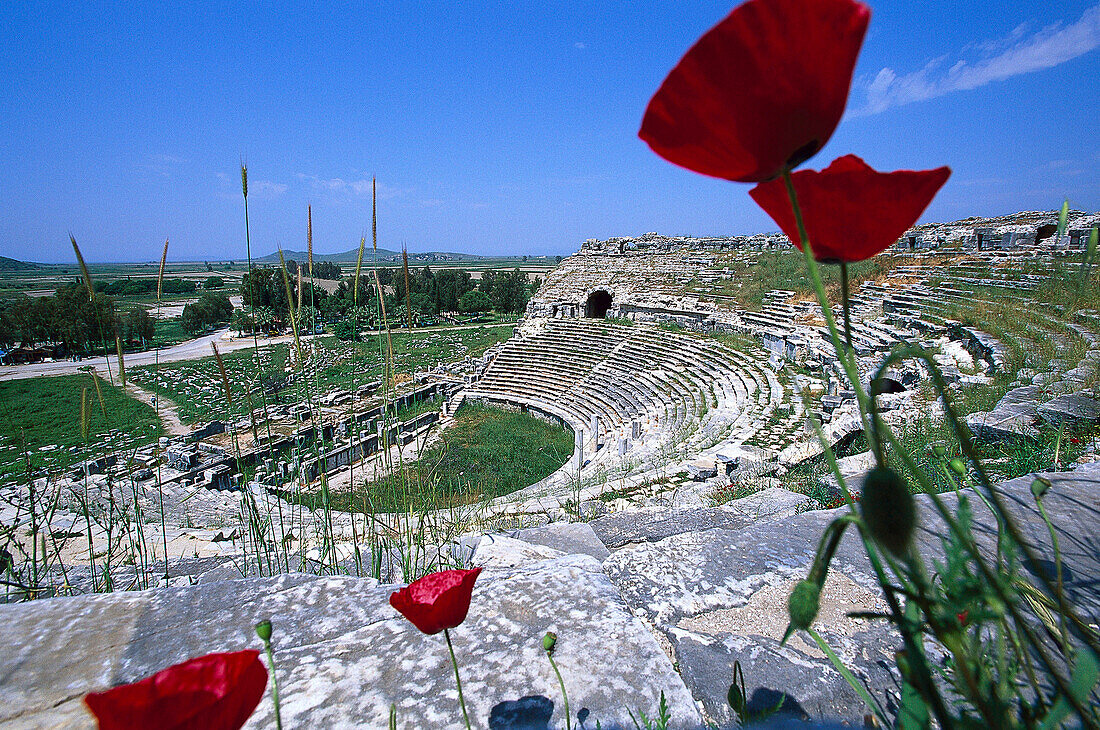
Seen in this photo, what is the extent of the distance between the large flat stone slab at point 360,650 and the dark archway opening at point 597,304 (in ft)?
76.0

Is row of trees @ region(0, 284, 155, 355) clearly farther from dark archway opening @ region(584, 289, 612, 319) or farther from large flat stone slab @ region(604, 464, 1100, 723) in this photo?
dark archway opening @ region(584, 289, 612, 319)

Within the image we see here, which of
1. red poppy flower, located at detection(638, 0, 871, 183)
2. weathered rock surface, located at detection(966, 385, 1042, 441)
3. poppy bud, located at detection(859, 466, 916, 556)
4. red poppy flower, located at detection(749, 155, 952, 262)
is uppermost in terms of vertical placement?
red poppy flower, located at detection(638, 0, 871, 183)

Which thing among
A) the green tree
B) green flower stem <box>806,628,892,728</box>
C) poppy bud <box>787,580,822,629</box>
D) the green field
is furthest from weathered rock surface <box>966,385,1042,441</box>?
the green tree

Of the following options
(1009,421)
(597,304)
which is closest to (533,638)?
(1009,421)

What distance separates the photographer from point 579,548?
1.95 metres

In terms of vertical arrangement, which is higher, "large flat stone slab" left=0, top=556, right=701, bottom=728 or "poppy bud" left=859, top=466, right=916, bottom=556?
"poppy bud" left=859, top=466, right=916, bottom=556

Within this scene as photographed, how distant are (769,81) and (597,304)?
25.0 m

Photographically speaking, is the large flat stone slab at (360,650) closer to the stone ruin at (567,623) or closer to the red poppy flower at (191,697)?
the stone ruin at (567,623)

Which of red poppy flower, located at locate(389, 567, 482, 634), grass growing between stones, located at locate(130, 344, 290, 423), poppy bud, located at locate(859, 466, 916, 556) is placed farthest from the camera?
grass growing between stones, located at locate(130, 344, 290, 423)

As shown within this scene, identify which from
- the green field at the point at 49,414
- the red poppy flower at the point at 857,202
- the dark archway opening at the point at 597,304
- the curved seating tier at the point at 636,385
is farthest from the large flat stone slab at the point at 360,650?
the dark archway opening at the point at 597,304

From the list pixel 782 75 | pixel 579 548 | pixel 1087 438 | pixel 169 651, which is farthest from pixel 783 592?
pixel 1087 438

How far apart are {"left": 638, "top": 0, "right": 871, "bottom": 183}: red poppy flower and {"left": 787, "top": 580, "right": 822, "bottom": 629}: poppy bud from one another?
14.5 inches

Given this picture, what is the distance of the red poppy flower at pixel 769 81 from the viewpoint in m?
0.41

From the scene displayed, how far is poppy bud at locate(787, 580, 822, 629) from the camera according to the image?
17.2 inches
